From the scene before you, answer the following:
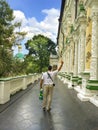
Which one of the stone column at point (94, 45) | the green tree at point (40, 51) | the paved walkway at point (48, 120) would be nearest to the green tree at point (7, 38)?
the stone column at point (94, 45)

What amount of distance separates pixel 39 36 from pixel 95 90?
7834cm

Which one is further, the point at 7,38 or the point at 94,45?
the point at 7,38

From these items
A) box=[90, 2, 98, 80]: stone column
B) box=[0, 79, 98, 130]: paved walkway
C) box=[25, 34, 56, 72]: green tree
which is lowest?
box=[0, 79, 98, 130]: paved walkway

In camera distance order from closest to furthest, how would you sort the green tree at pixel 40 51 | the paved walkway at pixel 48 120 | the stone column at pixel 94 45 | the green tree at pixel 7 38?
the paved walkway at pixel 48 120 → the stone column at pixel 94 45 → the green tree at pixel 7 38 → the green tree at pixel 40 51

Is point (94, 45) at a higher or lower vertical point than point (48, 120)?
higher

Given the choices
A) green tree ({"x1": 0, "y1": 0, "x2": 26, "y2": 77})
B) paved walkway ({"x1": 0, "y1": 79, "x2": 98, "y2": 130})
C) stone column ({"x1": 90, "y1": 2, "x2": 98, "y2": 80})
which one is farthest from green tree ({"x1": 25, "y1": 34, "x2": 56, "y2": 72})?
paved walkway ({"x1": 0, "y1": 79, "x2": 98, "y2": 130})

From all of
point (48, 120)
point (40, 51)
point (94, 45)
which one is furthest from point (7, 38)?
point (40, 51)

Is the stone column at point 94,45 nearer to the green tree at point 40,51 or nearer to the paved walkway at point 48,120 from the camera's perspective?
the paved walkway at point 48,120

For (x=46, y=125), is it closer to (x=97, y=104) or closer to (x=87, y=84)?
(x=97, y=104)

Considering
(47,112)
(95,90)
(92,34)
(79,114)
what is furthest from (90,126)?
(92,34)

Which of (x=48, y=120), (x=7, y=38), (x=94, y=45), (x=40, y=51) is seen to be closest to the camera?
(x=48, y=120)

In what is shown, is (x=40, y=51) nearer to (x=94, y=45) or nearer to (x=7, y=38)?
(x=7, y=38)

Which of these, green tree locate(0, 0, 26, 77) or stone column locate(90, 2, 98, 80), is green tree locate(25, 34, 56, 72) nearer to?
green tree locate(0, 0, 26, 77)

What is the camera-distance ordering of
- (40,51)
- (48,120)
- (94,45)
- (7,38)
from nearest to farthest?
(48,120) → (94,45) → (7,38) → (40,51)
